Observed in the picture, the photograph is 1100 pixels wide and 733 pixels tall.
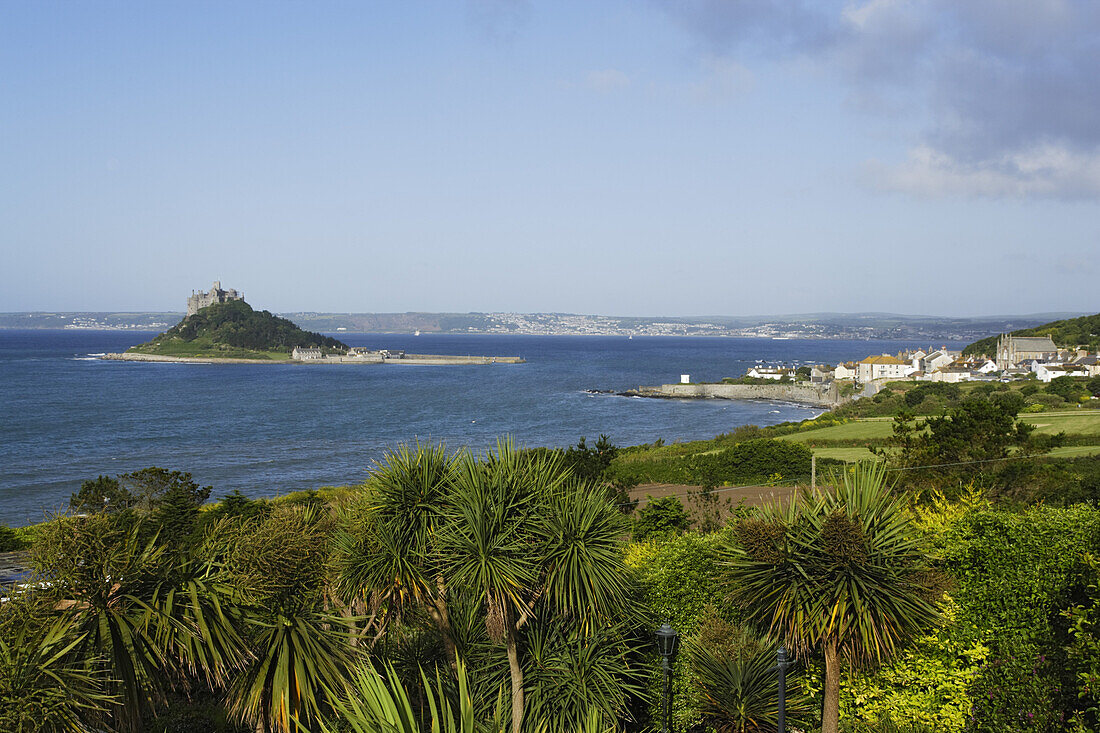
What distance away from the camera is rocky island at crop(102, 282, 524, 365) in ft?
553

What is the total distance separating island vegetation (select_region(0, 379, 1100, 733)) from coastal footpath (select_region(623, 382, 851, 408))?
84022 millimetres

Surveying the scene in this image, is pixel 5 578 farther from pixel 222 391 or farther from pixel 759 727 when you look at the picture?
pixel 222 391

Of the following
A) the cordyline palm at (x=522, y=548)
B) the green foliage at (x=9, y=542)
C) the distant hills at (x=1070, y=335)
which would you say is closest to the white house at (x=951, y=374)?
the distant hills at (x=1070, y=335)

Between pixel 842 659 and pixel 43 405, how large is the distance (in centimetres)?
8914

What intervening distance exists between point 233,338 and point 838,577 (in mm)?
186501

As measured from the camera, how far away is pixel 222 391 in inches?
3976

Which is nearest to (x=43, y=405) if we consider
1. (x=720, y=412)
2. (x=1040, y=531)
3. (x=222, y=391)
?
(x=222, y=391)

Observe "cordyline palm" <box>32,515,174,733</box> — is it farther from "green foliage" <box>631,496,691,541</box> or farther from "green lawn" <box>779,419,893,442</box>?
"green lawn" <box>779,419,893,442</box>

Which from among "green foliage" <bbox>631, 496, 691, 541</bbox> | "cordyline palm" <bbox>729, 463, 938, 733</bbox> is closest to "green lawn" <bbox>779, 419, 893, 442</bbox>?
"green foliage" <bbox>631, 496, 691, 541</bbox>

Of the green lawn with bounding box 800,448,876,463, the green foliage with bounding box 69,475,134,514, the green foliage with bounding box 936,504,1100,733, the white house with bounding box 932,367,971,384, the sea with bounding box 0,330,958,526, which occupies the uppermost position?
the green foliage with bounding box 936,504,1100,733

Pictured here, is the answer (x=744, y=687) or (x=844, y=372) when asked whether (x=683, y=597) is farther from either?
(x=844, y=372)

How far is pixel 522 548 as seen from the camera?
8.71 meters

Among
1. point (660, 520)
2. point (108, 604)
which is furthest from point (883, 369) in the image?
point (108, 604)

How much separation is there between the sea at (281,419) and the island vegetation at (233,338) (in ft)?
124
